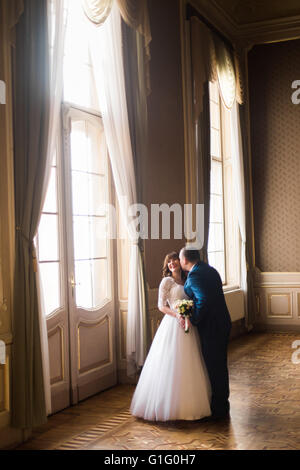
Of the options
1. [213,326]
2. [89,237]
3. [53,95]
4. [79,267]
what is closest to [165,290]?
[213,326]

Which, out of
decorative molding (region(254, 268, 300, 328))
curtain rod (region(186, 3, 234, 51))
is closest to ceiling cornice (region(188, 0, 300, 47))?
curtain rod (region(186, 3, 234, 51))

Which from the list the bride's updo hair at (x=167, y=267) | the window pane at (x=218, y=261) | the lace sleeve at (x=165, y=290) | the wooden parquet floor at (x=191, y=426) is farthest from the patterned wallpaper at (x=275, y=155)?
the lace sleeve at (x=165, y=290)

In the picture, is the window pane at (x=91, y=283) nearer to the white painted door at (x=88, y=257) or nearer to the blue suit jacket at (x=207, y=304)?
the white painted door at (x=88, y=257)

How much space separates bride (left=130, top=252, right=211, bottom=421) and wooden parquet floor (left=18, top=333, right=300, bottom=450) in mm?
97

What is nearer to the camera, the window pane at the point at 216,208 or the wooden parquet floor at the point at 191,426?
the wooden parquet floor at the point at 191,426

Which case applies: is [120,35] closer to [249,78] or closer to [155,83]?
[155,83]

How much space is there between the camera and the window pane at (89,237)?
510 cm

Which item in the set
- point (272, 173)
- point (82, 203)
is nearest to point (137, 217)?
point (82, 203)

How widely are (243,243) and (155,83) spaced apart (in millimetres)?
3261

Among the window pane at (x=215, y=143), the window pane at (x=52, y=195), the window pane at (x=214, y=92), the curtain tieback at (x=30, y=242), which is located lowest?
the curtain tieback at (x=30, y=242)

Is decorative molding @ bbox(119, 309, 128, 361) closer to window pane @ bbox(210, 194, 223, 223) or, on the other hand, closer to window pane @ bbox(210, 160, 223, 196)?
window pane @ bbox(210, 194, 223, 223)

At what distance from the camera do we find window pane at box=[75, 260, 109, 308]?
5.12 meters

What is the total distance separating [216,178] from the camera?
8.32 meters

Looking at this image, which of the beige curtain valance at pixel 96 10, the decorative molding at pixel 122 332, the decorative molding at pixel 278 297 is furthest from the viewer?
the decorative molding at pixel 278 297
